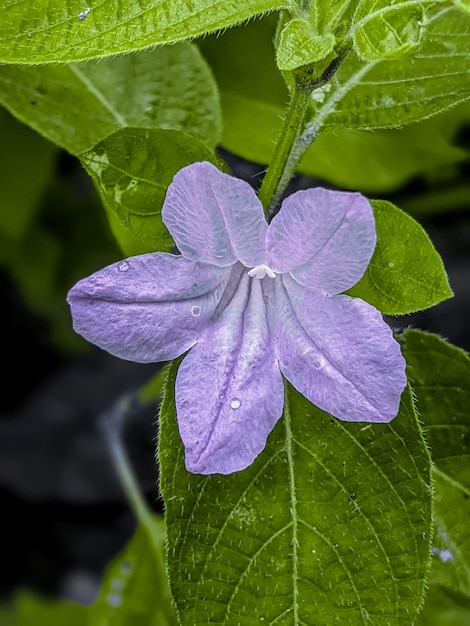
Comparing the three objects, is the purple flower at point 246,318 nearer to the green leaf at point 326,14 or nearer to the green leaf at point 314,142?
the green leaf at point 326,14

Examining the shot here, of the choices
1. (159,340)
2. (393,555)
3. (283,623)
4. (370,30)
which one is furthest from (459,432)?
(370,30)

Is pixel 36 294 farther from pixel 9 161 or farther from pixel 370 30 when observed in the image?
pixel 370 30

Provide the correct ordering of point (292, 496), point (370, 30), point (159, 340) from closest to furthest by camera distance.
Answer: point (370, 30) → point (159, 340) → point (292, 496)

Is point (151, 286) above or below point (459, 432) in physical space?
above

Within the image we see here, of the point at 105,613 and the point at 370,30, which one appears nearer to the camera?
the point at 370,30

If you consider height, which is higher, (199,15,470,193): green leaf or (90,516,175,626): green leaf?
(199,15,470,193): green leaf

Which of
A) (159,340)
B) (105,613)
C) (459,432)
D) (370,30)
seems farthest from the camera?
(105,613)

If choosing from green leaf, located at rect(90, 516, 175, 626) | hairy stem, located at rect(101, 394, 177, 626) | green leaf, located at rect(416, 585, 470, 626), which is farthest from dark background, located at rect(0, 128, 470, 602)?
green leaf, located at rect(416, 585, 470, 626)

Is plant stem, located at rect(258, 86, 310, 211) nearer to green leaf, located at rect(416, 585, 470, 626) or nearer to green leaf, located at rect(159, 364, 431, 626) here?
green leaf, located at rect(159, 364, 431, 626)
